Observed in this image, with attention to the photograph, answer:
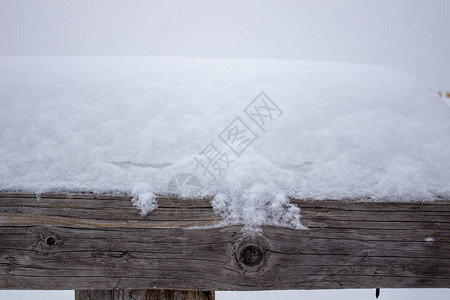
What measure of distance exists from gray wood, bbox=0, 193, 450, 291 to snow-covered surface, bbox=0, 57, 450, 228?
6 cm

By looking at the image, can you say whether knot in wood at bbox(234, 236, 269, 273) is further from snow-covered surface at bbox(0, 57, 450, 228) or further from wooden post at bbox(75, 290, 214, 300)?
wooden post at bbox(75, 290, 214, 300)

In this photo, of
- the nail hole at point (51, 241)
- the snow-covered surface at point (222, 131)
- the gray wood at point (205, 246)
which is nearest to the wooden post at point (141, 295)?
the gray wood at point (205, 246)

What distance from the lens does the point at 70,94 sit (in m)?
1.19

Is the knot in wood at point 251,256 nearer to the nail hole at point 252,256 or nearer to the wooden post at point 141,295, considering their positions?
the nail hole at point 252,256

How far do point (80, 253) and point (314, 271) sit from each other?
815 mm

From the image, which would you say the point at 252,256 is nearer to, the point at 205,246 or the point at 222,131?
the point at 205,246

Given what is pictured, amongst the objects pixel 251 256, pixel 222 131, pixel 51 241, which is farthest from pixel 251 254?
pixel 51 241

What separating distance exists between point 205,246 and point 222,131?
0.42 meters

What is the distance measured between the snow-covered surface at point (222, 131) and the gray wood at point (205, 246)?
0.06 metres

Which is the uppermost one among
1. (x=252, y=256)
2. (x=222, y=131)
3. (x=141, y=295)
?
(x=222, y=131)

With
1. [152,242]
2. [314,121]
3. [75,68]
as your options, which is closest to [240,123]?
[314,121]

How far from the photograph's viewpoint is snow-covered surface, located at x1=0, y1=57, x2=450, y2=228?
1.00 m

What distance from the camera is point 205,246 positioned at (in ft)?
3.33

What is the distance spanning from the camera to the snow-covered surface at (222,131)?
1.00 m
